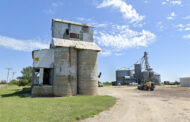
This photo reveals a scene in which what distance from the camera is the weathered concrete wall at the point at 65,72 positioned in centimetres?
2070

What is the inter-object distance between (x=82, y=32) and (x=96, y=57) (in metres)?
5.98

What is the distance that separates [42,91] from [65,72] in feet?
15.0

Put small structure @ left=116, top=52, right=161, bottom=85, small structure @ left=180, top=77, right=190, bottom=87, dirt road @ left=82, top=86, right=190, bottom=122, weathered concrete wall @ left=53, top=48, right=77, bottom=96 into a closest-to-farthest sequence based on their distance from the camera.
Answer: dirt road @ left=82, top=86, right=190, bottom=122 → weathered concrete wall @ left=53, top=48, right=77, bottom=96 → small structure @ left=180, top=77, right=190, bottom=87 → small structure @ left=116, top=52, right=161, bottom=85

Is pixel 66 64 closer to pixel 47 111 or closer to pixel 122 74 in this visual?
pixel 47 111

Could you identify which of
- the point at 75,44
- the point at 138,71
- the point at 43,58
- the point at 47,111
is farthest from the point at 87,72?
the point at 138,71

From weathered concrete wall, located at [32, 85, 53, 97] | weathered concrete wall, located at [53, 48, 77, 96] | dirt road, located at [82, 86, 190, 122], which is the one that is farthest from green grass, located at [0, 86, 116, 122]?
weathered concrete wall, located at [53, 48, 77, 96]

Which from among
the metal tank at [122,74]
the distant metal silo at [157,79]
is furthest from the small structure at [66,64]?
the distant metal silo at [157,79]

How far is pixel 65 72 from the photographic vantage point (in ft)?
70.3

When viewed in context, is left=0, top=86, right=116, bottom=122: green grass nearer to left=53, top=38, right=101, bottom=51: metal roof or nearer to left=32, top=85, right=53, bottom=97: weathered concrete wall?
left=32, top=85, right=53, bottom=97: weathered concrete wall

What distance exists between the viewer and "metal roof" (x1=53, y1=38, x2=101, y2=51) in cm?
2212

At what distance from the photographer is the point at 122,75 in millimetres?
68812

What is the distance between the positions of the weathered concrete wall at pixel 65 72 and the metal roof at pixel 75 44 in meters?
0.85

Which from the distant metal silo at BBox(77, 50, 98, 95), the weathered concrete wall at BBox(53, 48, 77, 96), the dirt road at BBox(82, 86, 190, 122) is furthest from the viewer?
the distant metal silo at BBox(77, 50, 98, 95)

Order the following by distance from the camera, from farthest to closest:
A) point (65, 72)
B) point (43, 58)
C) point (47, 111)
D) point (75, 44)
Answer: point (75, 44) < point (43, 58) < point (65, 72) < point (47, 111)
